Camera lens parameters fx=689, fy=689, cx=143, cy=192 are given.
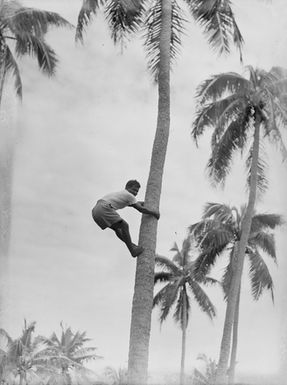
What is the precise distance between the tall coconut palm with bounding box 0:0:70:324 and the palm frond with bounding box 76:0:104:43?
4.26 m

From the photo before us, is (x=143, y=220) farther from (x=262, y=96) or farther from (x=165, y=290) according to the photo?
(x=165, y=290)

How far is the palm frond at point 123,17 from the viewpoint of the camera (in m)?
12.2

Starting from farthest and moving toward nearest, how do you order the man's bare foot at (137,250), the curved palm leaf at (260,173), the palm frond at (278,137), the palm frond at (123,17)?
the curved palm leaf at (260,173) < the palm frond at (278,137) < the palm frond at (123,17) < the man's bare foot at (137,250)

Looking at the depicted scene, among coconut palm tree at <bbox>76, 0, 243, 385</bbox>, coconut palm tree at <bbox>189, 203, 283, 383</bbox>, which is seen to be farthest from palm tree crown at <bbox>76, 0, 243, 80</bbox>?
coconut palm tree at <bbox>189, 203, 283, 383</bbox>

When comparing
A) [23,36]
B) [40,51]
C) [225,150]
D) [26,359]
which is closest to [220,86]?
[225,150]

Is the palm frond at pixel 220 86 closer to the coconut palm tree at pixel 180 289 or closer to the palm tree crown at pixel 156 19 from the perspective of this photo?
the palm tree crown at pixel 156 19

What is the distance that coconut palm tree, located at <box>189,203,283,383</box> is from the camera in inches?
1058

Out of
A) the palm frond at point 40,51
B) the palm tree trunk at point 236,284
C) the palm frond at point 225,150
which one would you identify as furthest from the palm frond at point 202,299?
the palm frond at point 40,51

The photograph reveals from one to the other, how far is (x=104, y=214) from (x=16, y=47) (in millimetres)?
11414

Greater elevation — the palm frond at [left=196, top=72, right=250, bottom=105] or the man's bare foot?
the palm frond at [left=196, top=72, right=250, bottom=105]

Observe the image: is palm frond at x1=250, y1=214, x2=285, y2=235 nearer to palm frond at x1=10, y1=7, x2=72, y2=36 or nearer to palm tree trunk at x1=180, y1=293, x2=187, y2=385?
palm tree trunk at x1=180, y1=293, x2=187, y2=385

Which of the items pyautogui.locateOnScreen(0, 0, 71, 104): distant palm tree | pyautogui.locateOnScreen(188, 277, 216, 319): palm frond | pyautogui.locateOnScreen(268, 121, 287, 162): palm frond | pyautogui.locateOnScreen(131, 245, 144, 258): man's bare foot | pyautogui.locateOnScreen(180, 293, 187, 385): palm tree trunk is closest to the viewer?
pyautogui.locateOnScreen(131, 245, 144, 258): man's bare foot

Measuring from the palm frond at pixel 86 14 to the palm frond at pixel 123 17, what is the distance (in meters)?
0.35

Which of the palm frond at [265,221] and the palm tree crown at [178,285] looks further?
the palm tree crown at [178,285]
